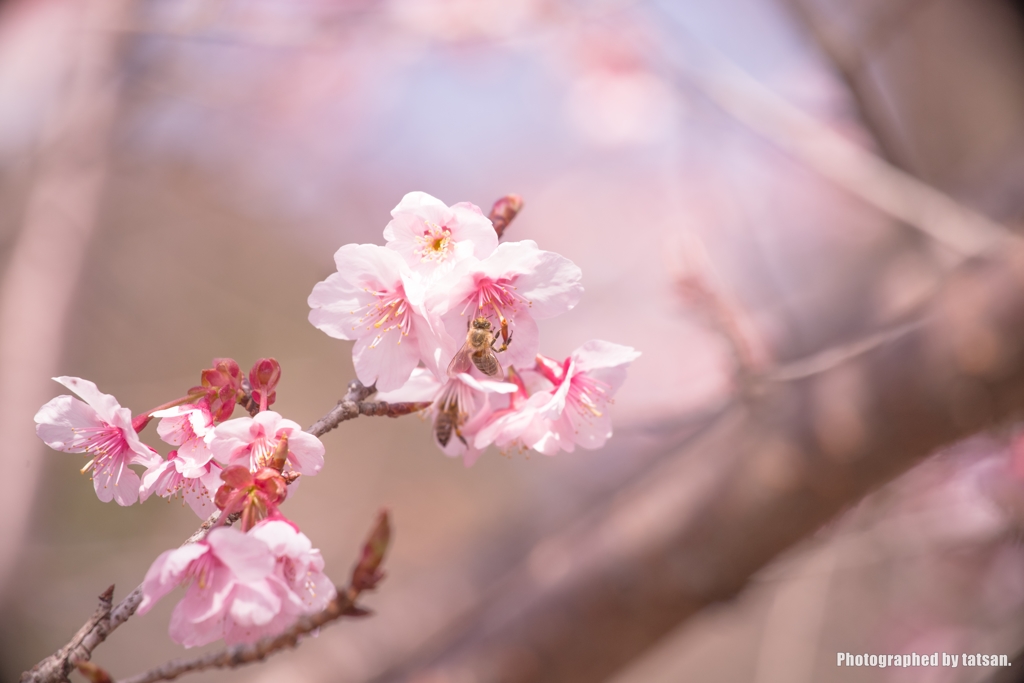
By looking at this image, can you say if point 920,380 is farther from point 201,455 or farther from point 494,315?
point 201,455

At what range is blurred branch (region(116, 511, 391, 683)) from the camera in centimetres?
36

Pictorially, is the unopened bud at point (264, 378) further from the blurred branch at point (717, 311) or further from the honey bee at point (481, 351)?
the blurred branch at point (717, 311)

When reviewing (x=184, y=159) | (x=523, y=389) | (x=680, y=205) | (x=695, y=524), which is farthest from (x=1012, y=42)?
(x=184, y=159)

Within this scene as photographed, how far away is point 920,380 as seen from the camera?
38.3 inches

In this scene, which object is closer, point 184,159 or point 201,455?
point 201,455

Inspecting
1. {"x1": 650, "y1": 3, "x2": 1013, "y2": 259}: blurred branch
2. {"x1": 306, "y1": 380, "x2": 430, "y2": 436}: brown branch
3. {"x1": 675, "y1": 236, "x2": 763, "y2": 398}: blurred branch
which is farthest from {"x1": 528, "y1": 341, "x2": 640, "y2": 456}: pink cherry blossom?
{"x1": 650, "y1": 3, "x2": 1013, "y2": 259}: blurred branch

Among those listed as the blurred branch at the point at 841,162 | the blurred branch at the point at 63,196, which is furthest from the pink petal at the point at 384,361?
the blurred branch at the point at 63,196

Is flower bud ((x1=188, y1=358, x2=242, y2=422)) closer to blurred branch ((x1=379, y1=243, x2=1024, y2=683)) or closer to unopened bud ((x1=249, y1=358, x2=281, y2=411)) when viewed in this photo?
unopened bud ((x1=249, y1=358, x2=281, y2=411))

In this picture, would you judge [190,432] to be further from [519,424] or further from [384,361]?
[519,424]

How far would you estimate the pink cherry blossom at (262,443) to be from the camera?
459mm

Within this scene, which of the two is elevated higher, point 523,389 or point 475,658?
point 523,389

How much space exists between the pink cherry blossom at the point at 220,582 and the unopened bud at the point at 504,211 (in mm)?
355

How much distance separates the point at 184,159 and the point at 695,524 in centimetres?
364

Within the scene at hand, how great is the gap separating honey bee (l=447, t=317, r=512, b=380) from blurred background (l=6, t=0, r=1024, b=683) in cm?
41
